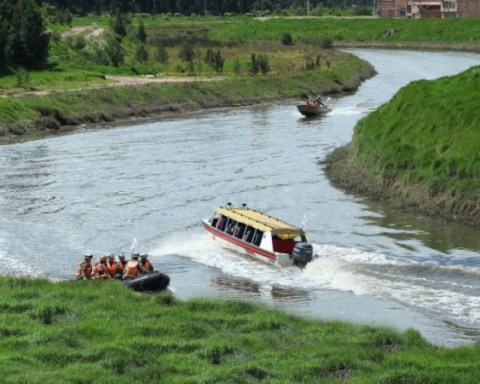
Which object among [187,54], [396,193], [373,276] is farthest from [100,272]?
[187,54]

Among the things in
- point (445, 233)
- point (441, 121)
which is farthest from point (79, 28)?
point (445, 233)

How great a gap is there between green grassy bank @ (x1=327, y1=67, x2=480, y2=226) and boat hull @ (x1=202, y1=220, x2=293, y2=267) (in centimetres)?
891

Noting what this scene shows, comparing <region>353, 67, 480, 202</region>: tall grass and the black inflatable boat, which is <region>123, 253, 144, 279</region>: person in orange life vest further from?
<region>353, 67, 480, 202</region>: tall grass

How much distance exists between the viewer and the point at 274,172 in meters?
55.7

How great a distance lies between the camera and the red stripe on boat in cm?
3589

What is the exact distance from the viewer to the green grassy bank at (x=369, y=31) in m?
165

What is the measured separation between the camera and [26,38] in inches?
3669

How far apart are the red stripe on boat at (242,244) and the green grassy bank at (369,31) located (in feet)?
401

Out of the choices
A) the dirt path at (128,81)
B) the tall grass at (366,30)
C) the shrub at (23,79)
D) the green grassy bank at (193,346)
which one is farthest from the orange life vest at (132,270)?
the tall grass at (366,30)

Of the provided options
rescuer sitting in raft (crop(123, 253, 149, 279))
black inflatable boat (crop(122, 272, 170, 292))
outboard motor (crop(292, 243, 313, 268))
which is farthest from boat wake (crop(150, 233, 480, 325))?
rescuer sitting in raft (crop(123, 253, 149, 279))

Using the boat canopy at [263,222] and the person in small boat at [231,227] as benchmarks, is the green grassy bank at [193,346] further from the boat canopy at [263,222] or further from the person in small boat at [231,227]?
the person in small boat at [231,227]

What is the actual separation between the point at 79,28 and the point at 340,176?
3534 inches

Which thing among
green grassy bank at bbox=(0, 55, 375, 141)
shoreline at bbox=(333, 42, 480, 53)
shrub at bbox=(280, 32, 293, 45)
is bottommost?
green grassy bank at bbox=(0, 55, 375, 141)

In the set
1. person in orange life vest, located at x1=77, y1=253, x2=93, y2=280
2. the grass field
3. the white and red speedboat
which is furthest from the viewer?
the grass field
